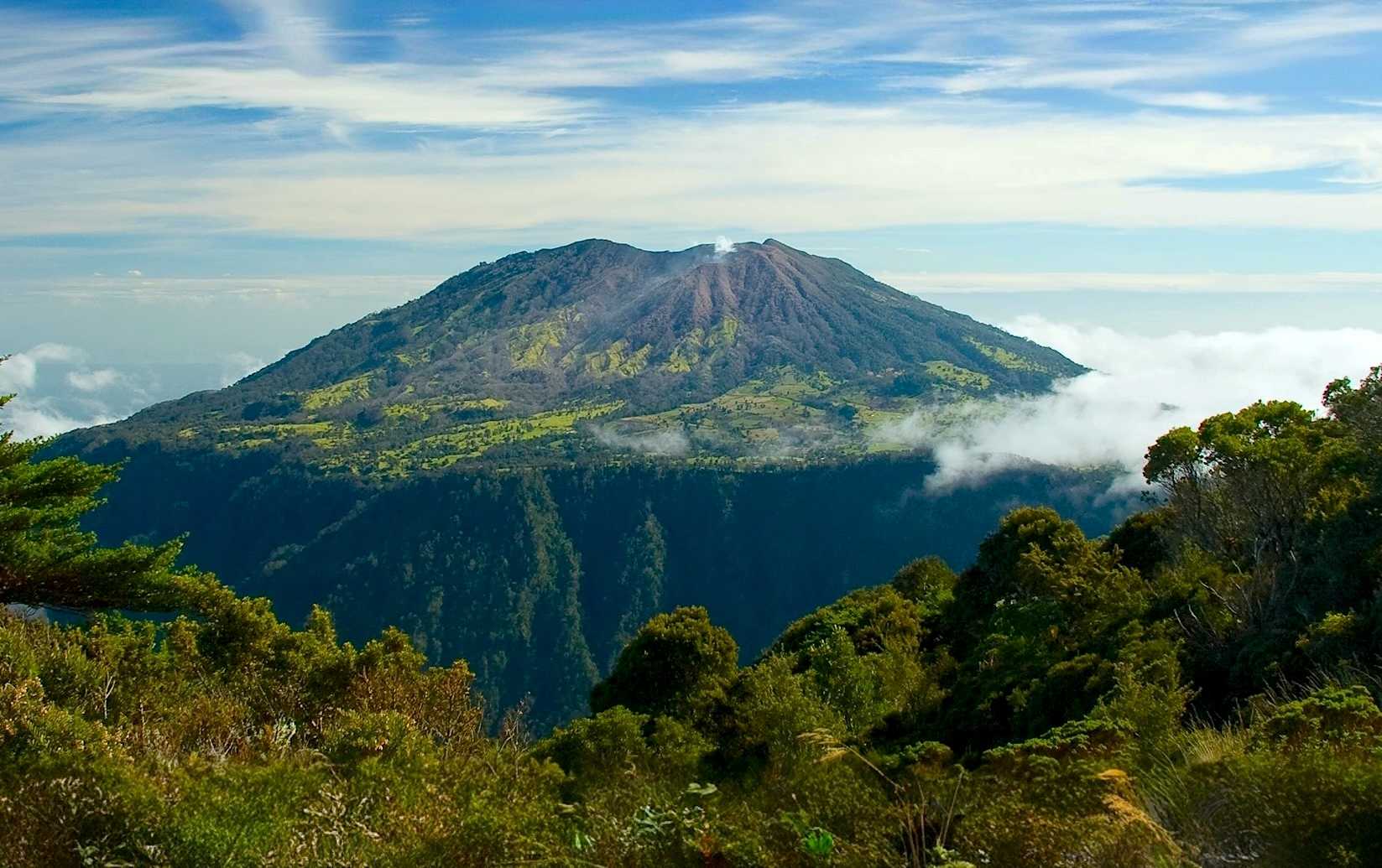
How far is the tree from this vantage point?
18078 millimetres

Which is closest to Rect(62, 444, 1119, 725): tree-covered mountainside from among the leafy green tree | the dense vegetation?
the leafy green tree

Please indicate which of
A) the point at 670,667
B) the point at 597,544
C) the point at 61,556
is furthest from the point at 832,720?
the point at 597,544

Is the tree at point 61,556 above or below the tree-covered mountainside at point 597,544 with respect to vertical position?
above

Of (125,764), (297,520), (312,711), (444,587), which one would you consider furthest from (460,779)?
(297,520)

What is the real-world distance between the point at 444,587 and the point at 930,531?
7649cm

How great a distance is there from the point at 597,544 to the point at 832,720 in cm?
15717

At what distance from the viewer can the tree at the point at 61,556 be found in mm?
18078

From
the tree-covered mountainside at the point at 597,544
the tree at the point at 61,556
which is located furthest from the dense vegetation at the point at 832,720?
the tree-covered mountainside at the point at 597,544

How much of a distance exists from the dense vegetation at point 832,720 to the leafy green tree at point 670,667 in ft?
0.28

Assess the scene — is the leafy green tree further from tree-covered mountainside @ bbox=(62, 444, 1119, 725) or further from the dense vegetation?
tree-covered mountainside @ bbox=(62, 444, 1119, 725)

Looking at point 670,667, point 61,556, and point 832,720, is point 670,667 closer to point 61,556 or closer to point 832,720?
point 832,720

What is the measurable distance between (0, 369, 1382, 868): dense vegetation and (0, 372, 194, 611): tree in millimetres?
60

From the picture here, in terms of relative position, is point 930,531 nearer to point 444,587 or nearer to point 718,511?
point 718,511

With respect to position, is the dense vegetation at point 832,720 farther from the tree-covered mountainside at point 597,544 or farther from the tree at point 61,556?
the tree-covered mountainside at point 597,544
